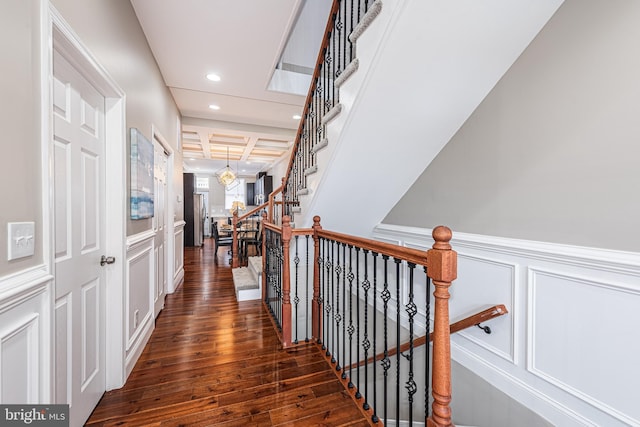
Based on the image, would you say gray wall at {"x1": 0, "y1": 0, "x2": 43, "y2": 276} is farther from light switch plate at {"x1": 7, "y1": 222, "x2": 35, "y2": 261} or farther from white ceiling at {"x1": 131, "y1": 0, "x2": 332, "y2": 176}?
white ceiling at {"x1": 131, "y1": 0, "x2": 332, "y2": 176}

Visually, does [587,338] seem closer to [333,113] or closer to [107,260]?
[333,113]

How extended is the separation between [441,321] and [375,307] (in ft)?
1.20

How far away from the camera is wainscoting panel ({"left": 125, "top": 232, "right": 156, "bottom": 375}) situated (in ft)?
6.44

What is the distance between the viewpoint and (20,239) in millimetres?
930

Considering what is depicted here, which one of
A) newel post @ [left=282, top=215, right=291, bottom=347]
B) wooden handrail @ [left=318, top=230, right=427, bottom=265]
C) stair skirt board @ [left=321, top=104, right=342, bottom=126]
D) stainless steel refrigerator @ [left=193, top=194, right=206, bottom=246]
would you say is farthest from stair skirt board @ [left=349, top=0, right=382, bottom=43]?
stainless steel refrigerator @ [left=193, top=194, right=206, bottom=246]

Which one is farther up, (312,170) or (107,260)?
(312,170)

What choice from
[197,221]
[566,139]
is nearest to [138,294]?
[566,139]

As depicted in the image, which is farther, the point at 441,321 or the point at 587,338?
the point at 587,338

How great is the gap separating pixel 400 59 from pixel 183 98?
3206 mm

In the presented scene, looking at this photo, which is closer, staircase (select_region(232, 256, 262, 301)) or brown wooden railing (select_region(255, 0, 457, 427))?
brown wooden railing (select_region(255, 0, 457, 427))

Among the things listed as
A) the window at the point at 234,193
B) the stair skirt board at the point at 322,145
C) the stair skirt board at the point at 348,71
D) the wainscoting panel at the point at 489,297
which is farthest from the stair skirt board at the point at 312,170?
the window at the point at 234,193

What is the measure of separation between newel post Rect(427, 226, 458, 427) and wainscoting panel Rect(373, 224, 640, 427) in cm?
107

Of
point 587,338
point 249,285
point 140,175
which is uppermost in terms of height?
point 140,175

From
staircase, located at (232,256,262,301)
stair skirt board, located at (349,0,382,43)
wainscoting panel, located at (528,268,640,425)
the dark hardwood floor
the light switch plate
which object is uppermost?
stair skirt board, located at (349,0,382,43)
